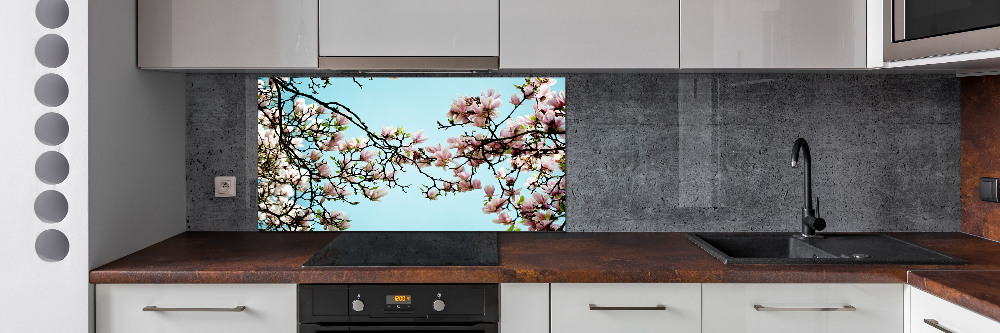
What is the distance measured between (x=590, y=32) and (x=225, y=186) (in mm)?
1376

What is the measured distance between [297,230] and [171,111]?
1.90ft

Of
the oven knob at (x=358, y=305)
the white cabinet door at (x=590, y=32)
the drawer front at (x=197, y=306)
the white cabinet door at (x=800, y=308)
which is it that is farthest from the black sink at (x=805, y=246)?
the drawer front at (x=197, y=306)

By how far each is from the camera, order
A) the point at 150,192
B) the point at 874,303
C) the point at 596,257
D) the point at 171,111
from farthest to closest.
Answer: the point at 171,111 < the point at 150,192 < the point at 596,257 < the point at 874,303

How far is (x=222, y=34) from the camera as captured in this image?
78.4 inches

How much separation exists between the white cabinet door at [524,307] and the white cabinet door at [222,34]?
0.91 metres

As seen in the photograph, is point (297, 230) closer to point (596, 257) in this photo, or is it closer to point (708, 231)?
point (596, 257)

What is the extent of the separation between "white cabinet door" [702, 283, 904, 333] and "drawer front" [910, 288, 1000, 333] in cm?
4

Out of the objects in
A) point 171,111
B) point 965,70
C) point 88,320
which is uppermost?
point 965,70

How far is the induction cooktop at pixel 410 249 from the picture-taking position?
1.80 m

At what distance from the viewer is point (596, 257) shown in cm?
190
